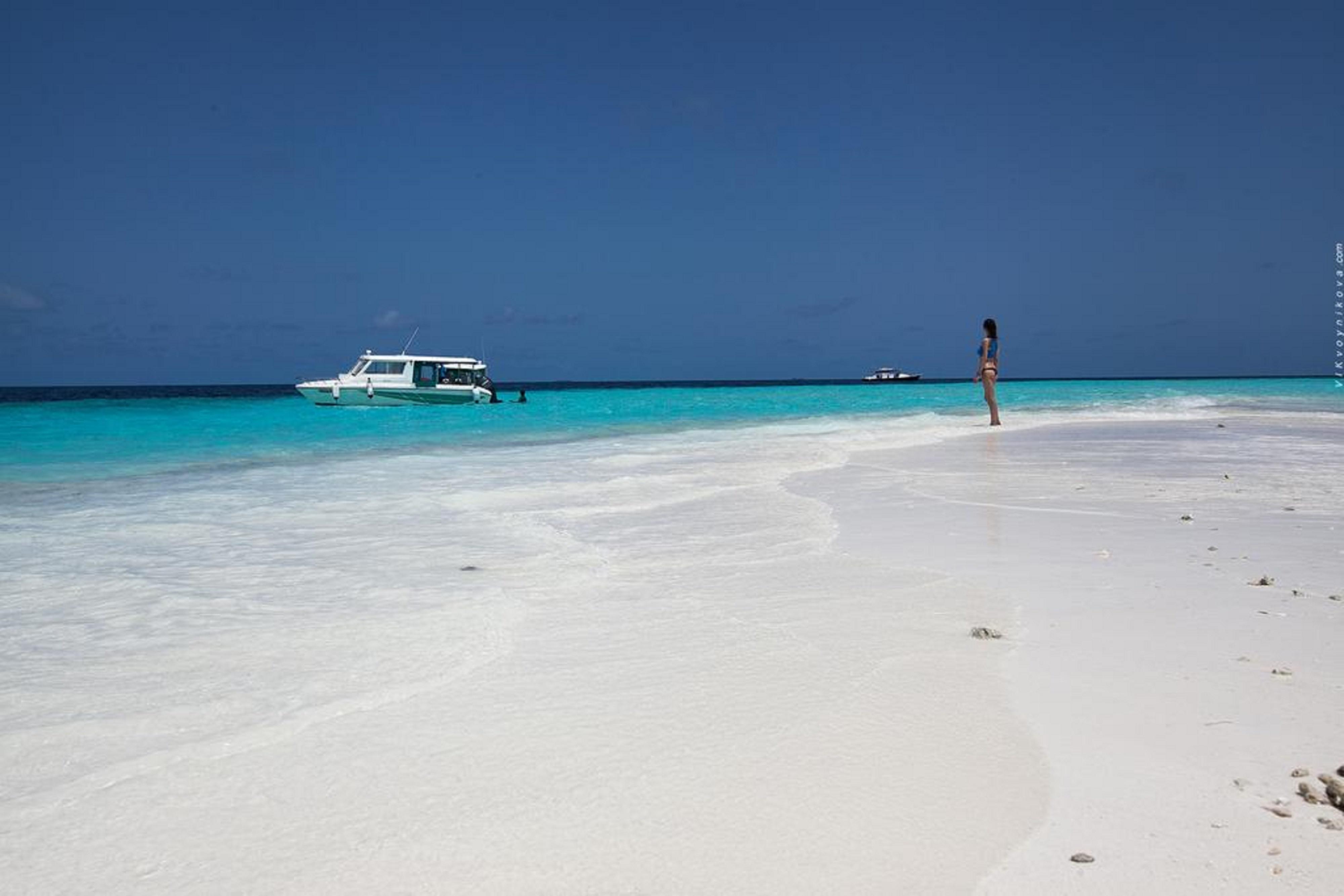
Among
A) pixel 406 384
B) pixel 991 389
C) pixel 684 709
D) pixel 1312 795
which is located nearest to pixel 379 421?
pixel 406 384

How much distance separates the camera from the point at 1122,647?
11.6 ft

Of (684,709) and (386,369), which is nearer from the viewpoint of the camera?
(684,709)

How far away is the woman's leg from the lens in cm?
1809

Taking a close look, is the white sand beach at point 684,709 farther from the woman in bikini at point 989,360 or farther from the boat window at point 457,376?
the boat window at point 457,376

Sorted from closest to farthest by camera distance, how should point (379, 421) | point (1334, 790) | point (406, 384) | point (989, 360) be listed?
1. point (1334, 790)
2. point (989, 360)
3. point (379, 421)
4. point (406, 384)

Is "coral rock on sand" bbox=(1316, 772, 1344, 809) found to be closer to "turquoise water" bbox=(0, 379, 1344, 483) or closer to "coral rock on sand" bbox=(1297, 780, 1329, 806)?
"coral rock on sand" bbox=(1297, 780, 1329, 806)

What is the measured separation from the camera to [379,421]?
3167cm

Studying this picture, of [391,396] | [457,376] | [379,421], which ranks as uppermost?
[457,376]

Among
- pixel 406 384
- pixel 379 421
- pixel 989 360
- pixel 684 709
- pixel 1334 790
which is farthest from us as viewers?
pixel 406 384

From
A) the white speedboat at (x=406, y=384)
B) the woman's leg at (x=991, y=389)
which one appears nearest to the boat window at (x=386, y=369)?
the white speedboat at (x=406, y=384)

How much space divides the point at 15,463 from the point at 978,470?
1598cm

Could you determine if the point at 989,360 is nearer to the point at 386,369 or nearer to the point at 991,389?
the point at 991,389

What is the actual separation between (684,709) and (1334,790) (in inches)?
71.5

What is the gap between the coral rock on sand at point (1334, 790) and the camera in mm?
2199
